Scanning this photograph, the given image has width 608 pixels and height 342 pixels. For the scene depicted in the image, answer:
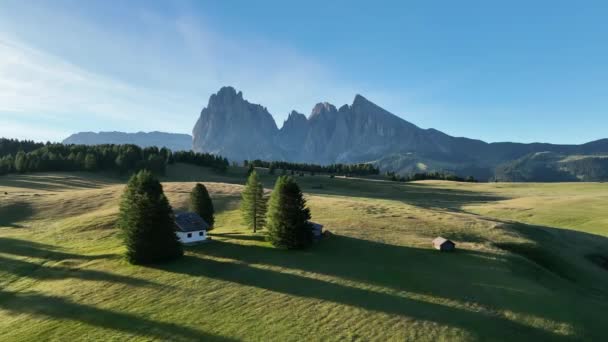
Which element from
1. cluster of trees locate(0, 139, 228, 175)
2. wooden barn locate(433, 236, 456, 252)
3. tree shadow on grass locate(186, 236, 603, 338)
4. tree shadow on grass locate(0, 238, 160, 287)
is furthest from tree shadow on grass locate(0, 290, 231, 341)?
cluster of trees locate(0, 139, 228, 175)

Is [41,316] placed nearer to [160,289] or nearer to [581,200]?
[160,289]

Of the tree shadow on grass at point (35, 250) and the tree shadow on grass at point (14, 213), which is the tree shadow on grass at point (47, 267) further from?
the tree shadow on grass at point (14, 213)

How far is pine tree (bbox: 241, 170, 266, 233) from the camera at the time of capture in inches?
2408

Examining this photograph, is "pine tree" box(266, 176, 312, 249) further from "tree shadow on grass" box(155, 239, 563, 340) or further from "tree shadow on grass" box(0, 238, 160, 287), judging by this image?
"tree shadow on grass" box(0, 238, 160, 287)

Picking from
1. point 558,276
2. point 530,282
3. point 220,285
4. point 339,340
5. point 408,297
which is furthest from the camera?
point 558,276

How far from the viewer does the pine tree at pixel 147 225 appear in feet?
143

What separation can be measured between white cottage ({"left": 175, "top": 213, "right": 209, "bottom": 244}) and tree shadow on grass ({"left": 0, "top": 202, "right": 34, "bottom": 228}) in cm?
3942

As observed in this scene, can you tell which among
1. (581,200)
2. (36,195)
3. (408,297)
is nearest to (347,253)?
(408,297)

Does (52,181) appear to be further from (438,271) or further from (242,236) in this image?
(438,271)

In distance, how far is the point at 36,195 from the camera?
90.2 metres

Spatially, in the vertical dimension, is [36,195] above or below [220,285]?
above

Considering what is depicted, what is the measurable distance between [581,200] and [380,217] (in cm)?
7881

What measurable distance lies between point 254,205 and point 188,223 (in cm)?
1243

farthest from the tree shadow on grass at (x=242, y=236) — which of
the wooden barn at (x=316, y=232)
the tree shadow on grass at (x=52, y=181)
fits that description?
the tree shadow on grass at (x=52, y=181)
